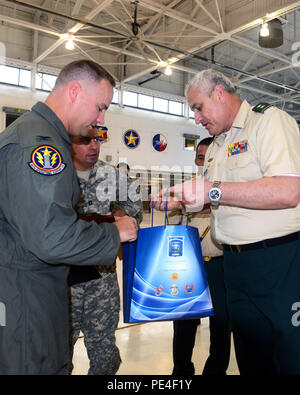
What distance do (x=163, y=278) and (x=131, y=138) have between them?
12207 mm

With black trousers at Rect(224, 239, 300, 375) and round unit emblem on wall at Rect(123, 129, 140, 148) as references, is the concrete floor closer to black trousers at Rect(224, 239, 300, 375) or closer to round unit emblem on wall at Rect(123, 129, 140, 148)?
black trousers at Rect(224, 239, 300, 375)

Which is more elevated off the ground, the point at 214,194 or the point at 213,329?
the point at 214,194

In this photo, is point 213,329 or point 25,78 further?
point 25,78

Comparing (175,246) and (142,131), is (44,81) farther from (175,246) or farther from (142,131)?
(175,246)

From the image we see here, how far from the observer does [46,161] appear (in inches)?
41.4

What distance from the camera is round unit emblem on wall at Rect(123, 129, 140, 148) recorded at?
1333 centimetres

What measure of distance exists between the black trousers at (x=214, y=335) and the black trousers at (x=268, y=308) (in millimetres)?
714

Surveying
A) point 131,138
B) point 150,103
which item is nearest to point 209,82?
point 131,138

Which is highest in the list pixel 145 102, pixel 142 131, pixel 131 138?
pixel 145 102

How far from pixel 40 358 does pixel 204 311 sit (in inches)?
30.4

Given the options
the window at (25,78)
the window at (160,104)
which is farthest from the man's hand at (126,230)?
the window at (160,104)

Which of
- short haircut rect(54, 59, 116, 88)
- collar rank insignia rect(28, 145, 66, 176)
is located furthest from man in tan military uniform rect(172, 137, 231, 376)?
collar rank insignia rect(28, 145, 66, 176)
